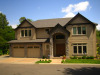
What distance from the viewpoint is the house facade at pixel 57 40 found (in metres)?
17.5

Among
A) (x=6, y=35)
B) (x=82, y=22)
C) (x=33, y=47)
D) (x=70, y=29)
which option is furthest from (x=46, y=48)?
(x=6, y=35)

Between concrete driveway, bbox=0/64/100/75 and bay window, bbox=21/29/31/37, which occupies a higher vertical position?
bay window, bbox=21/29/31/37

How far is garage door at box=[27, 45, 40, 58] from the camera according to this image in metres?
19.4

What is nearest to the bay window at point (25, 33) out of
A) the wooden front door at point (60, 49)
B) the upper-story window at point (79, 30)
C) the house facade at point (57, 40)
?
the house facade at point (57, 40)

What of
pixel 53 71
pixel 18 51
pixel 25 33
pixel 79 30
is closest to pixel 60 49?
Result: pixel 79 30

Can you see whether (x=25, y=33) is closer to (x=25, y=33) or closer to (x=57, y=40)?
(x=25, y=33)

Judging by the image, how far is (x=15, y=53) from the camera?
67.3ft

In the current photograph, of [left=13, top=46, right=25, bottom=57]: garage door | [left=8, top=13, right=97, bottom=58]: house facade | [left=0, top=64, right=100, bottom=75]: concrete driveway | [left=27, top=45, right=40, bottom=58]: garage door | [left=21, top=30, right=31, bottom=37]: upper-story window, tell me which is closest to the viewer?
[left=0, top=64, right=100, bottom=75]: concrete driveway

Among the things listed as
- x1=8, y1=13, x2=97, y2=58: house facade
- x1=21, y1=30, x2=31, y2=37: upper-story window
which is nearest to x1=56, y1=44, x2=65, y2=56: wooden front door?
x1=8, y1=13, x2=97, y2=58: house facade

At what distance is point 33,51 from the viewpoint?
1966cm

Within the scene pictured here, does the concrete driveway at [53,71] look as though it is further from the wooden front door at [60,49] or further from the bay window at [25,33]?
the bay window at [25,33]

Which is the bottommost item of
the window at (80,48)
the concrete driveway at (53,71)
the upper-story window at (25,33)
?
the concrete driveway at (53,71)

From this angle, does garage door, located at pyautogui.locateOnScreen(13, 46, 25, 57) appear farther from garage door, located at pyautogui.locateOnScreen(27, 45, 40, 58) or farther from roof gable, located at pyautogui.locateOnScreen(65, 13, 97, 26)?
roof gable, located at pyautogui.locateOnScreen(65, 13, 97, 26)

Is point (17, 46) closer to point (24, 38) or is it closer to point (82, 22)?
point (24, 38)
